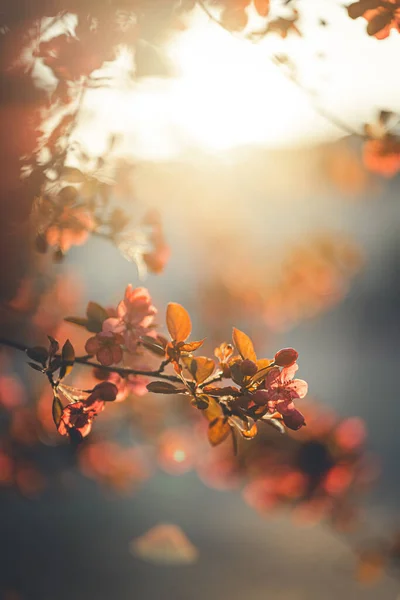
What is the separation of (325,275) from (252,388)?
1.87 metres

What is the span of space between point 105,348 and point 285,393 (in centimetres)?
30

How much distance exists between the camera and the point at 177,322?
0.87 meters

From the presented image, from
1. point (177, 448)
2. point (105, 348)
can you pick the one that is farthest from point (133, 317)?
point (177, 448)

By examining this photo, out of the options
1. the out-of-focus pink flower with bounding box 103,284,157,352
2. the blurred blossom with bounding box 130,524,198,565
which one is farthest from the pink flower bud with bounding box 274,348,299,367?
the blurred blossom with bounding box 130,524,198,565

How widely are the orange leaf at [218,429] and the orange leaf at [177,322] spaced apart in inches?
6.3

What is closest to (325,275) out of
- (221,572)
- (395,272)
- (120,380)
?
(120,380)

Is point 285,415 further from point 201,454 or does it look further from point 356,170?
point 356,170

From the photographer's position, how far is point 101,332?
0.91m

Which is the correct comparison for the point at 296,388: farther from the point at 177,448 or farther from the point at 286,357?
the point at 177,448

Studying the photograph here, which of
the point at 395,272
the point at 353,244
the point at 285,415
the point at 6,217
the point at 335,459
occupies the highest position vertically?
the point at 395,272

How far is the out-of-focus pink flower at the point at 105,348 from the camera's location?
0.90 meters

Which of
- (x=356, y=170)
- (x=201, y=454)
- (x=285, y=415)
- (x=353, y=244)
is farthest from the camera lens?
(x=353, y=244)

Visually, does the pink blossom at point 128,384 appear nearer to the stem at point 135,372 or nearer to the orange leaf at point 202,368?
the stem at point 135,372

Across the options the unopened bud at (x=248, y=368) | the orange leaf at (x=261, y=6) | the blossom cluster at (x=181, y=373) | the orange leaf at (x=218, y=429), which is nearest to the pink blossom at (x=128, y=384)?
the blossom cluster at (x=181, y=373)
